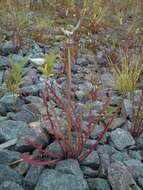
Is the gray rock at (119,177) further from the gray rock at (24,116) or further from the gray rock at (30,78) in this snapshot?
the gray rock at (30,78)

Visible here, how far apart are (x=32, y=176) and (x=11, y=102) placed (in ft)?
2.93

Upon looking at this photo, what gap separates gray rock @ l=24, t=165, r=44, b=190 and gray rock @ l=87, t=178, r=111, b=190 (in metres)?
0.28

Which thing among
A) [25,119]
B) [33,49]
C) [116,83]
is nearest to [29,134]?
[25,119]

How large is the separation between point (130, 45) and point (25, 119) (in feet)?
6.98

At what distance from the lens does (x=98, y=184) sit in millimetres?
1588

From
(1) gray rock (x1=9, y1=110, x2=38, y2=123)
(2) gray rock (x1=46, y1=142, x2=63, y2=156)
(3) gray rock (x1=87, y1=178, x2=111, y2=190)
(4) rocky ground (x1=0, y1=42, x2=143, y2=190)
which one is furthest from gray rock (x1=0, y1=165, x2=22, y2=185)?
(1) gray rock (x1=9, y1=110, x2=38, y2=123)

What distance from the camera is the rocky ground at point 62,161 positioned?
1.56m

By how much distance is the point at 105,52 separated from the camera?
11.7 ft

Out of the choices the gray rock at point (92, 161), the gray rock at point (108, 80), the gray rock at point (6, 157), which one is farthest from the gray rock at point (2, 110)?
the gray rock at point (108, 80)

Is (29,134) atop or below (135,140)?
atop

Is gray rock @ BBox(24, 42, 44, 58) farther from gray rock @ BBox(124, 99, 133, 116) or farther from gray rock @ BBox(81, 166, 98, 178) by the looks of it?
gray rock @ BBox(81, 166, 98, 178)

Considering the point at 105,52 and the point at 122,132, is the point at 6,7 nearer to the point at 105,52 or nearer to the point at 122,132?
the point at 105,52

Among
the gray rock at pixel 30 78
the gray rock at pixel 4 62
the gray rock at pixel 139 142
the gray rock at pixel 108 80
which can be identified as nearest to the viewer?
the gray rock at pixel 139 142

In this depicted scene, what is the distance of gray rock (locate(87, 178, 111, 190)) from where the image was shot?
1.58 meters
